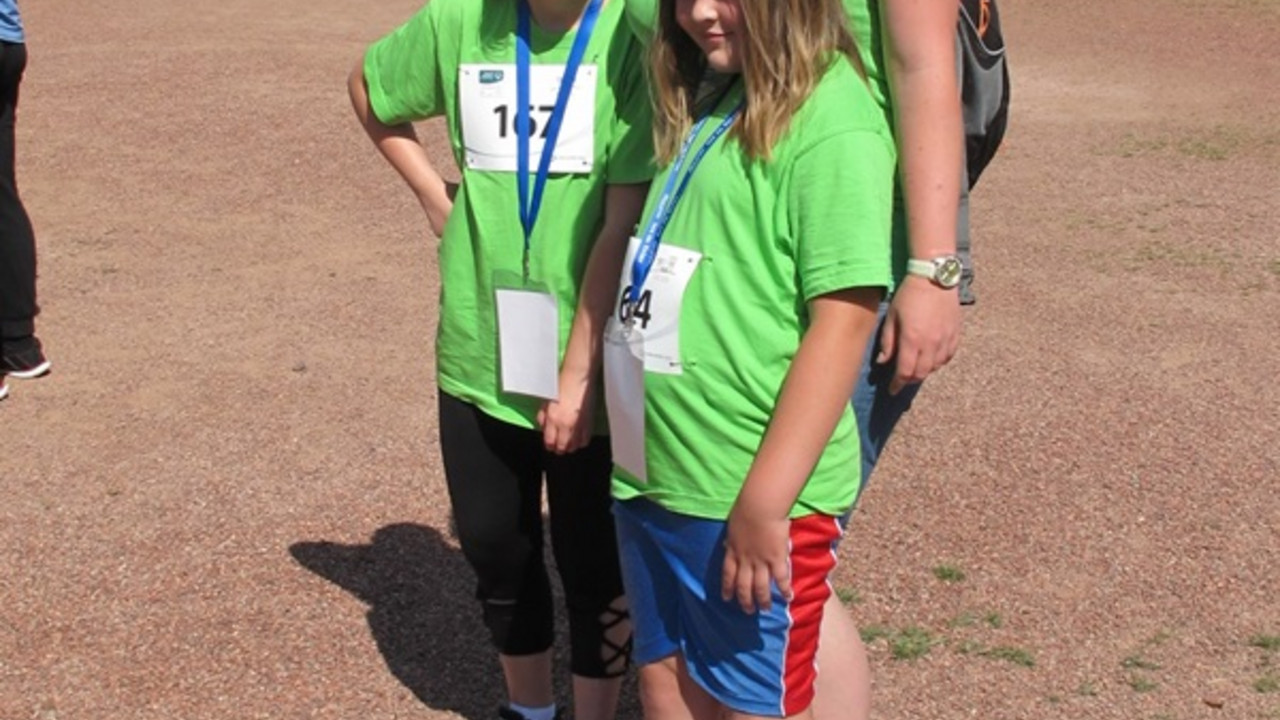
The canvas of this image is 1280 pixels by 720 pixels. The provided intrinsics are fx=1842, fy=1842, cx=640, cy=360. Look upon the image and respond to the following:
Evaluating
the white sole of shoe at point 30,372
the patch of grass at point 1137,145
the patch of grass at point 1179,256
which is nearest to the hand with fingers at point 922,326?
the white sole of shoe at point 30,372

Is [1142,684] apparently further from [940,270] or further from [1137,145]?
[1137,145]

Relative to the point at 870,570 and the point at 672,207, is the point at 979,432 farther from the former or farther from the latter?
the point at 672,207

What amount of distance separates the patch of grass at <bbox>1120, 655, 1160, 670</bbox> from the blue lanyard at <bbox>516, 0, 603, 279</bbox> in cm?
177

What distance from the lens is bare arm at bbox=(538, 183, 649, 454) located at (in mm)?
3072

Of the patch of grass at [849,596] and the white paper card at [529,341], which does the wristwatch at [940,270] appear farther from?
the patch of grass at [849,596]

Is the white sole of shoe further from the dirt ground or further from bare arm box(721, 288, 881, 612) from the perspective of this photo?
bare arm box(721, 288, 881, 612)

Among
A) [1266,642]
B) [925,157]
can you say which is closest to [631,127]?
[925,157]

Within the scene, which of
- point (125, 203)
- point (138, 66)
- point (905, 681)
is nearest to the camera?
point (905, 681)

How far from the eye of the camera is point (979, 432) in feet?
18.3

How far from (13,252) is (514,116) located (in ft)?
10.8

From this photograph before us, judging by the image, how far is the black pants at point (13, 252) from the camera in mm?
5844

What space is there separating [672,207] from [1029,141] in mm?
7449

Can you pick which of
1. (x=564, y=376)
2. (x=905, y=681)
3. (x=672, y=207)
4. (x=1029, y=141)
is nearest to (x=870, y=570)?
(x=905, y=681)

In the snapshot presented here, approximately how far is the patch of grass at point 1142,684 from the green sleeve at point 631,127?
174 cm
